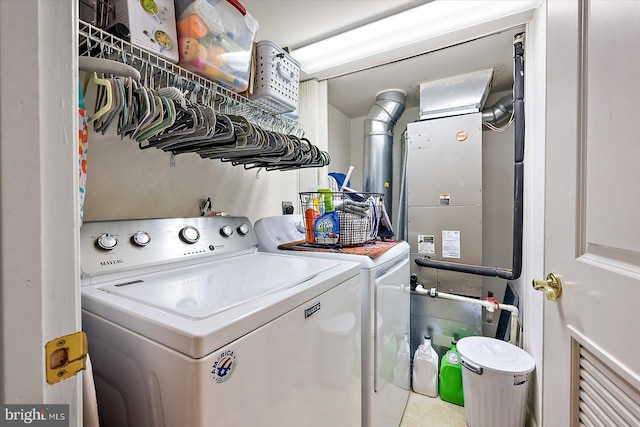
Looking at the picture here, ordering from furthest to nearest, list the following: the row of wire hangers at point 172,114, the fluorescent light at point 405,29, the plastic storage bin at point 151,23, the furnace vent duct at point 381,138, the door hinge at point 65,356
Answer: the furnace vent duct at point 381,138 → the fluorescent light at point 405,29 → the plastic storage bin at point 151,23 → the row of wire hangers at point 172,114 → the door hinge at point 65,356

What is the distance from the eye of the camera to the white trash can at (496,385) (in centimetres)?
155

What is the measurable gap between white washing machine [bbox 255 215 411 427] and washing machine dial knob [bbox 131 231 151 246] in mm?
624

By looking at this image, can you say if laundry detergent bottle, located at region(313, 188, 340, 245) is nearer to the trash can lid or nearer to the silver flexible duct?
the trash can lid

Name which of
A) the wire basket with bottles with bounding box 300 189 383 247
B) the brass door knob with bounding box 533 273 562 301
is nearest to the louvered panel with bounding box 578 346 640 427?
the brass door knob with bounding box 533 273 562 301

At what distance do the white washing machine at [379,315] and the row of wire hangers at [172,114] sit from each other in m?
0.49

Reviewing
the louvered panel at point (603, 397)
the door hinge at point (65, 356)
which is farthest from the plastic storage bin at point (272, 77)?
the louvered panel at point (603, 397)

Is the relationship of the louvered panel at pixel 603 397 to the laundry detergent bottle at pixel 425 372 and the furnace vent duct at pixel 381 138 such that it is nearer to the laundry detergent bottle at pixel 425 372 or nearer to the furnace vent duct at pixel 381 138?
the laundry detergent bottle at pixel 425 372

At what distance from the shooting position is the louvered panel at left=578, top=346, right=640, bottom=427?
1.90 feet

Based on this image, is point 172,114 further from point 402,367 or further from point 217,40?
point 402,367

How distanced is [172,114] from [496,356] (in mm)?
2101

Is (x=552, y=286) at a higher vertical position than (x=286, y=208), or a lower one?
lower

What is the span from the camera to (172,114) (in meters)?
0.90

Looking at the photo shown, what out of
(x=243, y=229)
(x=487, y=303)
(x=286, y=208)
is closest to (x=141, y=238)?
(x=243, y=229)

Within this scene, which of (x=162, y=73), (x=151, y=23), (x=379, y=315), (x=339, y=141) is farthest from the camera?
(x=339, y=141)
